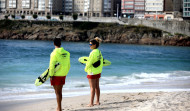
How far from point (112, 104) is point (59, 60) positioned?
2753 mm

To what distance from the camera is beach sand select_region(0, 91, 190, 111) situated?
10.1m

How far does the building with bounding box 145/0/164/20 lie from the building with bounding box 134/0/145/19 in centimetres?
182

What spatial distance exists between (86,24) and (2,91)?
103m

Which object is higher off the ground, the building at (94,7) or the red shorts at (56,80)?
the building at (94,7)

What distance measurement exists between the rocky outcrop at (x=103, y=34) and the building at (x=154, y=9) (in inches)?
1124

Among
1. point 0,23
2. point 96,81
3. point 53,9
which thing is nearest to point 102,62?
point 96,81

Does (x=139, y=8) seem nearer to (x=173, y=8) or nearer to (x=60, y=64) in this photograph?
(x=173, y=8)

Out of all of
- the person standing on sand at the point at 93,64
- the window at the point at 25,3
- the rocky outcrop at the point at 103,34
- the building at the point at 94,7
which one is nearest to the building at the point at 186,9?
the rocky outcrop at the point at 103,34

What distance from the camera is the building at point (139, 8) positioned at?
14075 cm

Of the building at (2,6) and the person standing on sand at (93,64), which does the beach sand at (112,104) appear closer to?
the person standing on sand at (93,64)

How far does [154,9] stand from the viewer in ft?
450

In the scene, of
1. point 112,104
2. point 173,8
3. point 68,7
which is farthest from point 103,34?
point 112,104

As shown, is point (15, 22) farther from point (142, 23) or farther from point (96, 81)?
point (96, 81)

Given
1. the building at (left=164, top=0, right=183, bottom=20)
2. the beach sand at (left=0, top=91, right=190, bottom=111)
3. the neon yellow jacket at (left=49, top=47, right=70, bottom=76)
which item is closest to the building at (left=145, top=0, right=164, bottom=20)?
the building at (left=164, top=0, right=183, bottom=20)
